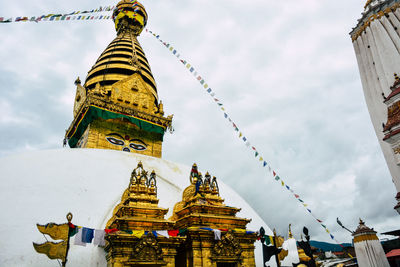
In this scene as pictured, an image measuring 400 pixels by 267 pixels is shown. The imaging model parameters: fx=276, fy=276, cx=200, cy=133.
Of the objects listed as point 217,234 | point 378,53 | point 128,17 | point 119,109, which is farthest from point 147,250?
point 378,53

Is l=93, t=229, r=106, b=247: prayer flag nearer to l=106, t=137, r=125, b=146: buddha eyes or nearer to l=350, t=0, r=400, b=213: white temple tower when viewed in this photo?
l=106, t=137, r=125, b=146: buddha eyes

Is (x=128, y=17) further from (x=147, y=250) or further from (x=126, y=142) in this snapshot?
(x=147, y=250)

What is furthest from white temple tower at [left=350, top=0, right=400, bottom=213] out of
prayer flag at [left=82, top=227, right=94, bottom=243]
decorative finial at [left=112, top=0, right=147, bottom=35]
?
Answer: decorative finial at [left=112, top=0, right=147, bottom=35]

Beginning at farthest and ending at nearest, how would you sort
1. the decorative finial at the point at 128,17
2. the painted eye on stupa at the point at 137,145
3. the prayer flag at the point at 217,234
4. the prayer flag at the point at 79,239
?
the decorative finial at the point at 128,17 < the painted eye on stupa at the point at 137,145 < the prayer flag at the point at 217,234 < the prayer flag at the point at 79,239

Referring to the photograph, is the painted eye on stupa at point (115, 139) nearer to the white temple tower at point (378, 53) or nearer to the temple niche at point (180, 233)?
the temple niche at point (180, 233)

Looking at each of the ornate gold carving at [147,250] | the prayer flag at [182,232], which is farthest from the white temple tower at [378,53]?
the ornate gold carving at [147,250]

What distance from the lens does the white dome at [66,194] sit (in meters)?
6.21

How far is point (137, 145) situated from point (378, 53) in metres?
20.4

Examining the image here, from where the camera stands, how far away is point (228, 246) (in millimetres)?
7172

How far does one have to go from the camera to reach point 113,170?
9.37m

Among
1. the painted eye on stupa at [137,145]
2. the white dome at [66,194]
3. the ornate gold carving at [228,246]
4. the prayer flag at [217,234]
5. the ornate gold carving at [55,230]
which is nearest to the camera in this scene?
the ornate gold carving at [55,230]

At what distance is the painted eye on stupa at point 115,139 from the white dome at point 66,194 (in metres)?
3.08

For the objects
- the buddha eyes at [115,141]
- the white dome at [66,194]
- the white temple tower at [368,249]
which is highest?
the buddha eyes at [115,141]

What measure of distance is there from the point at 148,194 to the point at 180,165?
4.92 meters
